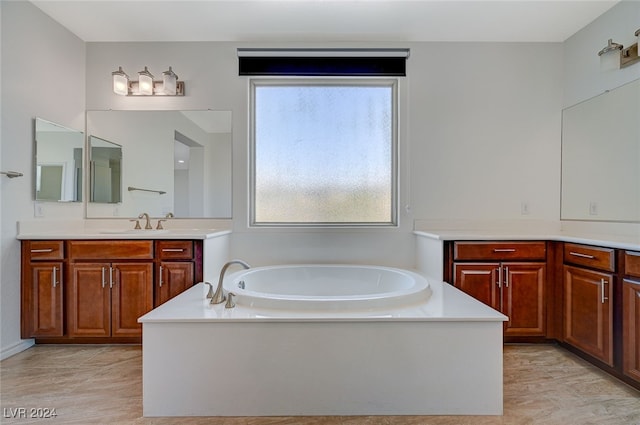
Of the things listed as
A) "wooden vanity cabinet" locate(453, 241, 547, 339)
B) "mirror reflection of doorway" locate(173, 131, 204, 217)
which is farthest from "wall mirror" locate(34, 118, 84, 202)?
"wooden vanity cabinet" locate(453, 241, 547, 339)

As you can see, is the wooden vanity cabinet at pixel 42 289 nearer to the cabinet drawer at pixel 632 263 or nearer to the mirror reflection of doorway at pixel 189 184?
the mirror reflection of doorway at pixel 189 184

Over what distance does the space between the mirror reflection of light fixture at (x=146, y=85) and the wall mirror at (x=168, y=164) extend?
0.17 m

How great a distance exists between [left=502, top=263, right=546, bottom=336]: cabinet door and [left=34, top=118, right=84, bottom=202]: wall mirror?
3488mm

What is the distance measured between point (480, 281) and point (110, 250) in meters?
2.68

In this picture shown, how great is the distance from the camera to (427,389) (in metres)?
1.48

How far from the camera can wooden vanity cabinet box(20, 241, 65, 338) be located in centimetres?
221

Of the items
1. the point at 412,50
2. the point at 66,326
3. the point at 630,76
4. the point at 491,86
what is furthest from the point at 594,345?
the point at 66,326

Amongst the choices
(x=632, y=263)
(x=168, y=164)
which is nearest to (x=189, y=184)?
(x=168, y=164)

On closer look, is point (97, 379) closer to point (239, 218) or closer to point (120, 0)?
point (239, 218)

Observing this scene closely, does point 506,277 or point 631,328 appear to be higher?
point 506,277

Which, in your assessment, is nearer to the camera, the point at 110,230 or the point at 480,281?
the point at 480,281

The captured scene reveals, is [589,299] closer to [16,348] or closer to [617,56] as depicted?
[617,56]

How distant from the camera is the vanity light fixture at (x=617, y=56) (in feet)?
7.13

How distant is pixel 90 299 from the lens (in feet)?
7.37
